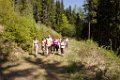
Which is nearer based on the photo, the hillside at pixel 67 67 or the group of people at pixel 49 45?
the hillside at pixel 67 67

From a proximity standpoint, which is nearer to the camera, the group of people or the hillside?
the hillside

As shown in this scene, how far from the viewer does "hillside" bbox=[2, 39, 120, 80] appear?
20737mm

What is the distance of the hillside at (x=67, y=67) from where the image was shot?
20.7 metres

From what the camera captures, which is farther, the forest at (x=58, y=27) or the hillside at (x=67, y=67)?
the forest at (x=58, y=27)

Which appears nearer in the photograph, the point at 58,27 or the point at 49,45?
the point at 49,45

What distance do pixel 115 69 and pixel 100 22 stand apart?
41.5m

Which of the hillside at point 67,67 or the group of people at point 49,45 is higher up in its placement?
the group of people at point 49,45

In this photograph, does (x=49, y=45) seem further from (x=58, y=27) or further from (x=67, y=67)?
(x=58, y=27)

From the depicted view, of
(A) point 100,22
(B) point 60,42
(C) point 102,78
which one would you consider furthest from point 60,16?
(C) point 102,78

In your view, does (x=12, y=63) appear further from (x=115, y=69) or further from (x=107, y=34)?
(x=107, y=34)

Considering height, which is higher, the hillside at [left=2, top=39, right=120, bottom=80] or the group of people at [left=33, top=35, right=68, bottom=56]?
the group of people at [left=33, top=35, right=68, bottom=56]

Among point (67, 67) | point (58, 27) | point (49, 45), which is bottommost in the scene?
point (58, 27)

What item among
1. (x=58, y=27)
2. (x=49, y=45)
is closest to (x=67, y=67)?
(x=49, y=45)

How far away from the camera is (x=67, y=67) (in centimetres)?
2298
